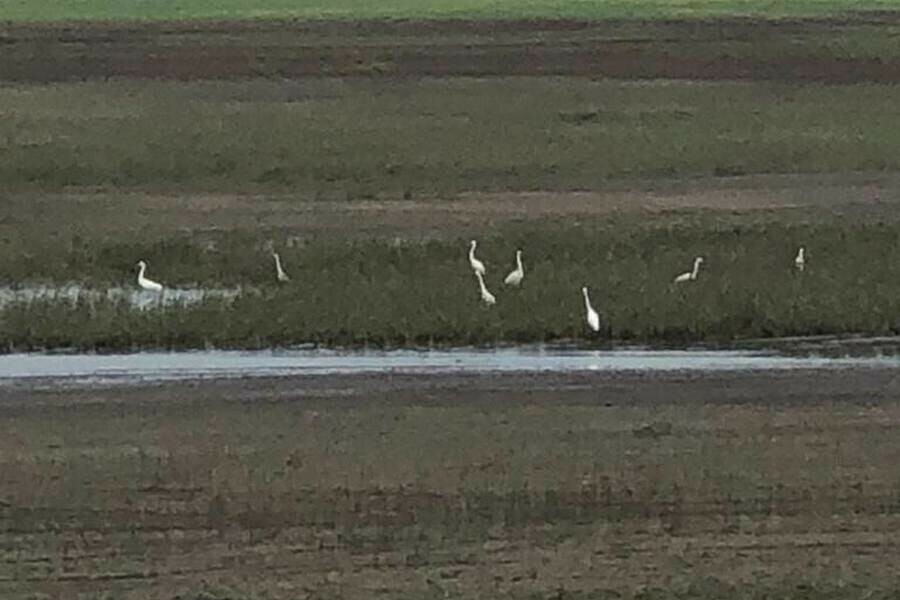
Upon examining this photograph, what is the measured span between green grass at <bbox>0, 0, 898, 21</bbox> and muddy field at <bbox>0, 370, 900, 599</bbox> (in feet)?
75.5

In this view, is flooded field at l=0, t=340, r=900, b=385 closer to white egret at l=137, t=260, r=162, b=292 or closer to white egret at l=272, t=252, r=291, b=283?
white egret at l=137, t=260, r=162, b=292

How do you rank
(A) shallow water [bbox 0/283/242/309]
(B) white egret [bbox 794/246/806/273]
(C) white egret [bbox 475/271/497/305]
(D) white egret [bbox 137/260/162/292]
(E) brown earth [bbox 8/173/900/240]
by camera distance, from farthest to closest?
(E) brown earth [bbox 8/173/900/240], (B) white egret [bbox 794/246/806/273], (D) white egret [bbox 137/260/162/292], (A) shallow water [bbox 0/283/242/309], (C) white egret [bbox 475/271/497/305]

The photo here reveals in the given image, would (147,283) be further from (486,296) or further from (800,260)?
(800,260)

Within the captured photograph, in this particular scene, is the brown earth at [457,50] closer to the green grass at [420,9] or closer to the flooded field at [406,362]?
the green grass at [420,9]

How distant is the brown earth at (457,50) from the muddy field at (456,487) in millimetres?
16220

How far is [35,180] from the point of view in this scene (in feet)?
76.1

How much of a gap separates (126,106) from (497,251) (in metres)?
11.0

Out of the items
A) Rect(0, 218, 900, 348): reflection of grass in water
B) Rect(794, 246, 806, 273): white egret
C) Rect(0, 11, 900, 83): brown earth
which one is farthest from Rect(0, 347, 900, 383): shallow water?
Rect(0, 11, 900, 83): brown earth

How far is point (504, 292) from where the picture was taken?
56.9 feet

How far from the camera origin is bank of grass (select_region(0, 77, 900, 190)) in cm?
2327

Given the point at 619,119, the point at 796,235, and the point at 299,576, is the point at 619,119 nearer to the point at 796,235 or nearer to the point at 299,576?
the point at 796,235

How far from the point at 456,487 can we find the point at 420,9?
1047 inches

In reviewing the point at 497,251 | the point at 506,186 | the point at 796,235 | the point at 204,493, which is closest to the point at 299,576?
the point at 204,493

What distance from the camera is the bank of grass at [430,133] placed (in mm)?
23266
